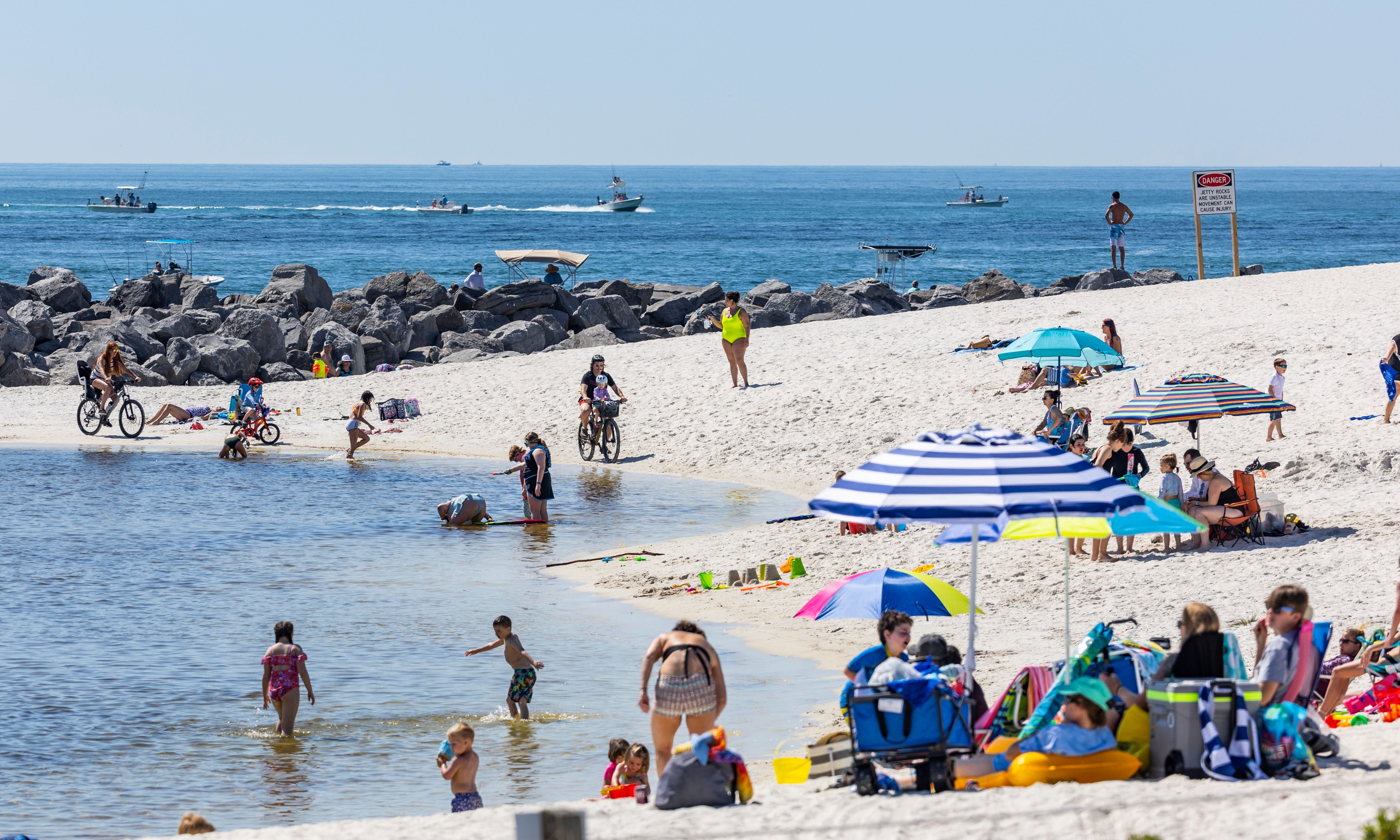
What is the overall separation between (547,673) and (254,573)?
5.64 m

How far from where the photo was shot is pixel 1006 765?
7.62 m

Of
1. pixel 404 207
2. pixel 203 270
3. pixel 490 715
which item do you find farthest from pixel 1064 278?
pixel 404 207

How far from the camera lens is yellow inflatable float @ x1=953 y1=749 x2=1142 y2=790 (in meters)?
7.38

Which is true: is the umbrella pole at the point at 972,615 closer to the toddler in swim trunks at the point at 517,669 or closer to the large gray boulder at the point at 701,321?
the toddler in swim trunks at the point at 517,669

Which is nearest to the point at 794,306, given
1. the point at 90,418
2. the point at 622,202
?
the point at 90,418

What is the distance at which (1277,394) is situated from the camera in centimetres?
1759

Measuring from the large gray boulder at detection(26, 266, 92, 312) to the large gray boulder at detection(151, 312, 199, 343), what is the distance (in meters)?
9.01

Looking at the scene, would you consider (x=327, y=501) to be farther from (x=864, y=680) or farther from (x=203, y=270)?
(x=203, y=270)

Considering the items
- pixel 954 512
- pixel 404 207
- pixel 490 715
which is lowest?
pixel 490 715

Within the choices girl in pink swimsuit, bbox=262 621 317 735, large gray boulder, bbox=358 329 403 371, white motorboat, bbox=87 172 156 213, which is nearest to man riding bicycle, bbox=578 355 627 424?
girl in pink swimsuit, bbox=262 621 317 735

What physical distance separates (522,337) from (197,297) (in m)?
15.2

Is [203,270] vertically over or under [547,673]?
over

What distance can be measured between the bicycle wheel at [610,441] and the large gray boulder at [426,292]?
20.0 meters

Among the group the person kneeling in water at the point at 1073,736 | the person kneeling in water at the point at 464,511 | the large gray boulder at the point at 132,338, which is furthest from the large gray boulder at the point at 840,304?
the person kneeling in water at the point at 1073,736
